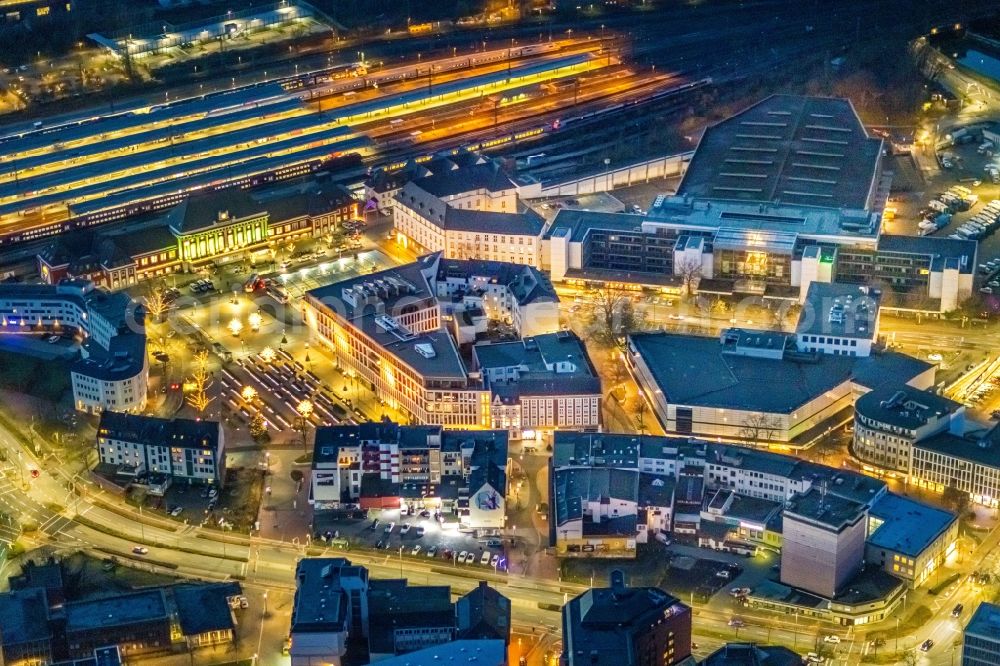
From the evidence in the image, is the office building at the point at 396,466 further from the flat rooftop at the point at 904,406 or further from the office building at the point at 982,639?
the office building at the point at 982,639

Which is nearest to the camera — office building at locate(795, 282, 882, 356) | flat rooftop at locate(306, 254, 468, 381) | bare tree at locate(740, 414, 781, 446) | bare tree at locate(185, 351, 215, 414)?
bare tree at locate(740, 414, 781, 446)

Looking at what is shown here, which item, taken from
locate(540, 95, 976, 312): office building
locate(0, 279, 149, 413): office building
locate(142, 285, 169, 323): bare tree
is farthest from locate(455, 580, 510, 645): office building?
locate(540, 95, 976, 312): office building

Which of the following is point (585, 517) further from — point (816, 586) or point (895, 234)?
point (895, 234)

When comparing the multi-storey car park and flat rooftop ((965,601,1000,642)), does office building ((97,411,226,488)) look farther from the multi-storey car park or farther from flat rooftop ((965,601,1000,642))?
flat rooftop ((965,601,1000,642))

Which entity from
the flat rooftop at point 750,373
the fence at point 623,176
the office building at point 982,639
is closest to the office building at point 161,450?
the flat rooftop at point 750,373

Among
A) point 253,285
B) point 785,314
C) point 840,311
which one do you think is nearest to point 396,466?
point 253,285

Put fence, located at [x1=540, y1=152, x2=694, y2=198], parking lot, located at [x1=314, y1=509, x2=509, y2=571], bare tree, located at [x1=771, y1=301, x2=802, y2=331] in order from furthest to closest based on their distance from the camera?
fence, located at [x1=540, y1=152, x2=694, y2=198] < bare tree, located at [x1=771, y1=301, x2=802, y2=331] < parking lot, located at [x1=314, y1=509, x2=509, y2=571]
